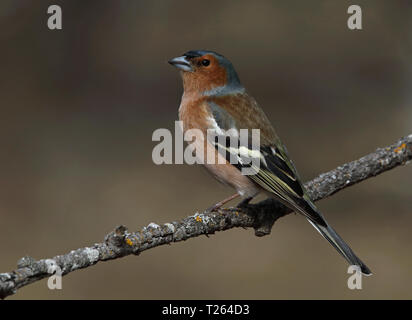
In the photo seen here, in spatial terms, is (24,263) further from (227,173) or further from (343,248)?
(343,248)

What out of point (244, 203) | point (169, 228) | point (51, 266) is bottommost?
point (51, 266)

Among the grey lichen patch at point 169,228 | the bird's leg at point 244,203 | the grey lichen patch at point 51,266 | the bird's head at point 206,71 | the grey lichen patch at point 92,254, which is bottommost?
the grey lichen patch at point 51,266

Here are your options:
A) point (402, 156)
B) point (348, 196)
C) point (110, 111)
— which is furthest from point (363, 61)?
point (402, 156)

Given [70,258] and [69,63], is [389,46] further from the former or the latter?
[70,258]

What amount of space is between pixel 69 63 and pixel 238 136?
7087 millimetres

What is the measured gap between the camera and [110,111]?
1069cm

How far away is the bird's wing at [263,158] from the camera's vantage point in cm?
417

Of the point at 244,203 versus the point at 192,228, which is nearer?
the point at 192,228

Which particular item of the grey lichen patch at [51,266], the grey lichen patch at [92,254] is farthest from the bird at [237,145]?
the grey lichen patch at [51,266]

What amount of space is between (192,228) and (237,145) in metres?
1.00

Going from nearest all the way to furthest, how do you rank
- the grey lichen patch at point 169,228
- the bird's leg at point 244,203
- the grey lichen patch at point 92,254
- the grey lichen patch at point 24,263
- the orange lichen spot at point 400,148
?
the grey lichen patch at point 24,263 < the grey lichen patch at point 92,254 < the grey lichen patch at point 169,228 < the bird's leg at point 244,203 < the orange lichen spot at point 400,148

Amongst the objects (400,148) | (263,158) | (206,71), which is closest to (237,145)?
(263,158)

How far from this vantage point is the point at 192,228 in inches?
148

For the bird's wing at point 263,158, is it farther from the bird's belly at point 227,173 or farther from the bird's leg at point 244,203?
the bird's leg at point 244,203
